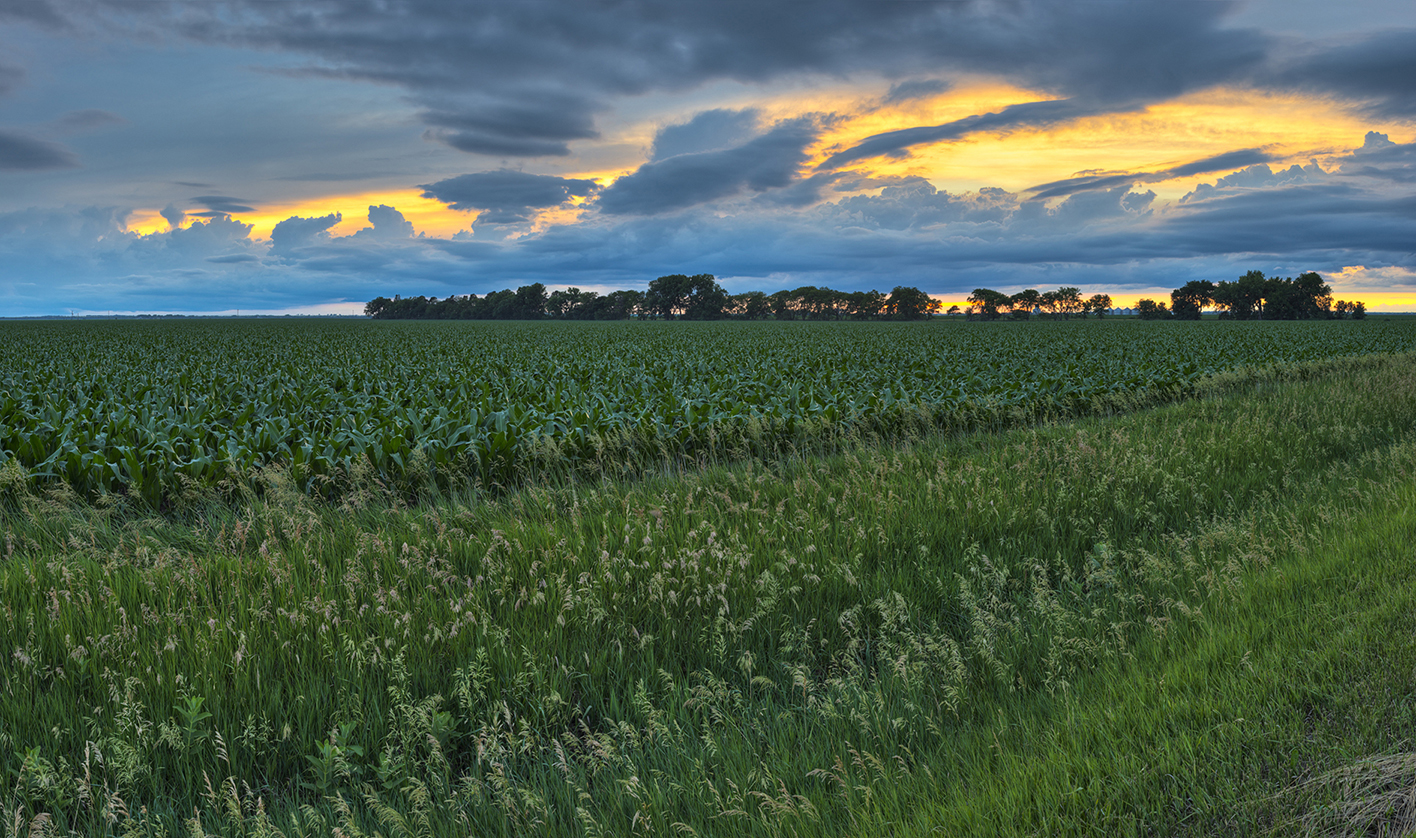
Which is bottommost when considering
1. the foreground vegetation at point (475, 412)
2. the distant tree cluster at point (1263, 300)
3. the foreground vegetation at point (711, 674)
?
the foreground vegetation at point (711, 674)

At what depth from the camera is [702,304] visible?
529 ft

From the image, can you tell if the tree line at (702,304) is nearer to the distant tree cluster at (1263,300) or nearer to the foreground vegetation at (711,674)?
the distant tree cluster at (1263,300)

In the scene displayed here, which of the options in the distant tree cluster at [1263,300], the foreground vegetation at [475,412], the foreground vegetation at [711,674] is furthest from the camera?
the distant tree cluster at [1263,300]

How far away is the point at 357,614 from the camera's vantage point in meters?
4.38

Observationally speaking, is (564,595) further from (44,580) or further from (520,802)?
(44,580)

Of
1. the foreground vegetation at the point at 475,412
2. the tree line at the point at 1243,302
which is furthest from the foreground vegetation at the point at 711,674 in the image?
the tree line at the point at 1243,302

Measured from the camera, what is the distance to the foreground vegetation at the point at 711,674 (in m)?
2.91

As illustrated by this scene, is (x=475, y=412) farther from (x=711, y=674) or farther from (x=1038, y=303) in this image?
(x=1038, y=303)

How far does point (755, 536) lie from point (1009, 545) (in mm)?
2291

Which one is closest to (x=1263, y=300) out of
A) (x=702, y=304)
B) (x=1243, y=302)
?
(x=1243, y=302)

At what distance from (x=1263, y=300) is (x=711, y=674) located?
537 feet

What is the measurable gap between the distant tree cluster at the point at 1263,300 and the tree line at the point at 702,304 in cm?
4892

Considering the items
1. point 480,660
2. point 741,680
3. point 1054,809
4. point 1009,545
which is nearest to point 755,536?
point 741,680

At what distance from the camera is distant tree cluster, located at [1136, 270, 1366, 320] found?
124 meters
